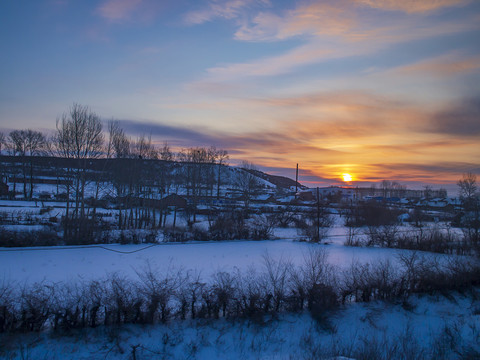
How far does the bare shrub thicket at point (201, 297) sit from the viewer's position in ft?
26.0

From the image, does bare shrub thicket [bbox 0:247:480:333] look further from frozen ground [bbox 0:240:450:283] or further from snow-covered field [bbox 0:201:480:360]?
frozen ground [bbox 0:240:450:283]

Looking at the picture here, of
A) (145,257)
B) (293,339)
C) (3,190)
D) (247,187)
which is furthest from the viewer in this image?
(247,187)

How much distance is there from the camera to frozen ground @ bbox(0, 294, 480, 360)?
7516mm

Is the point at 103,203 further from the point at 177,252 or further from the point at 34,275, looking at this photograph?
the point at 34,275

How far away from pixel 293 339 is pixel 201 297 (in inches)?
118

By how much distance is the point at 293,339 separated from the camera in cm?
879

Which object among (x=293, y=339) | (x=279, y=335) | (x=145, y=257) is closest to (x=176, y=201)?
(x=145, y=257)

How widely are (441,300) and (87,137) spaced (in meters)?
24.4

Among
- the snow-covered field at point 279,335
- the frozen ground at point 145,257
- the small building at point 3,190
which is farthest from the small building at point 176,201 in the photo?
the small building at point 3,190

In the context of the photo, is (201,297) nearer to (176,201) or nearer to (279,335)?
(279,335)

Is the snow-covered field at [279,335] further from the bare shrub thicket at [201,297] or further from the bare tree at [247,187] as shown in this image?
the bare tree at [247,187]

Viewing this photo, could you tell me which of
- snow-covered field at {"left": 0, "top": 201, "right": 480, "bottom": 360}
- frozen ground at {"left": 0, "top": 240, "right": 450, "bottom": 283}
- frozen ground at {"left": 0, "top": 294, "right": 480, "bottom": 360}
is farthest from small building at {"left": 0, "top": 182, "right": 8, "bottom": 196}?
frozen ground at {"left": 0, "top": 294, "right": 480, "bottom": 360}

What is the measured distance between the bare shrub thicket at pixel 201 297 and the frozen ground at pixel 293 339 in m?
0.31

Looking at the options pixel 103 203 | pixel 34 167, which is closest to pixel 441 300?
pixel 103 203
